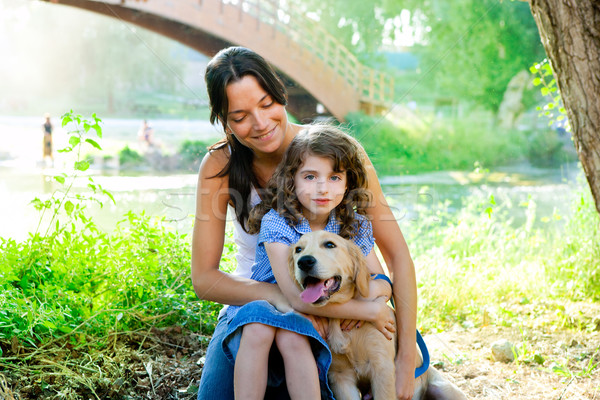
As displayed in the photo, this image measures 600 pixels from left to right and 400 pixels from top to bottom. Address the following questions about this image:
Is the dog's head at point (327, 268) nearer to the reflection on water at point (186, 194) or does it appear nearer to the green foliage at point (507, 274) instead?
the reflection on water at point (186, 194)

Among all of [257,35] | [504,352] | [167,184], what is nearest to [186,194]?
[167,184]

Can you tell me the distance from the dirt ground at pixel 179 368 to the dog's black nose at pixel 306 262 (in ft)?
4.18

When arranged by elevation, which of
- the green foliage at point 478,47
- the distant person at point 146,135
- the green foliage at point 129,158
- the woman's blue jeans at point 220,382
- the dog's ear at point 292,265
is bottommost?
the woman's blue jeans at point 220,382

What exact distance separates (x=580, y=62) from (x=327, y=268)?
4.51 ft

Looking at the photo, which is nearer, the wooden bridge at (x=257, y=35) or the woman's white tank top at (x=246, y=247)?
the woman's white tank top at (x=246, y=247)

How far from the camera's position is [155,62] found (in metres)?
19.8

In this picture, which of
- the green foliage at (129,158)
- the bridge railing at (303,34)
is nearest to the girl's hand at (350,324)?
the bridge railing at (303,34)

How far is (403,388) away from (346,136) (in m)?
1.22

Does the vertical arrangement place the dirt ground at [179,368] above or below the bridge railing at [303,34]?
below

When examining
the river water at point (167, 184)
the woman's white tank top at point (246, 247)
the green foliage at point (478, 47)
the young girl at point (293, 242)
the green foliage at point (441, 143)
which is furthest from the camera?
the green foliage at point (478, 47)

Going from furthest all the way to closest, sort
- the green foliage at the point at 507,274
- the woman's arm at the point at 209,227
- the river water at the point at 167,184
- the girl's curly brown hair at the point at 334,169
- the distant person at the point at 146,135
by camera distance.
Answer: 1. the distant person at the point at 146,135
2. the river water at the point at 167,184
3. the green foliage at the point at 507,274
4. the woman's arm at the point at 209,227
5. the girl's curly brown hair at the point at 334,169

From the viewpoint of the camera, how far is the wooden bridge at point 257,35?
9330mm

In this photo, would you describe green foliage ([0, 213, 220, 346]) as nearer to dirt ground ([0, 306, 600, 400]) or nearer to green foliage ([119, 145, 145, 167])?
dirt ground ([0, 306, 600, 400])

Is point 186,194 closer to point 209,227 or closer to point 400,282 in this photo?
point 209,227
